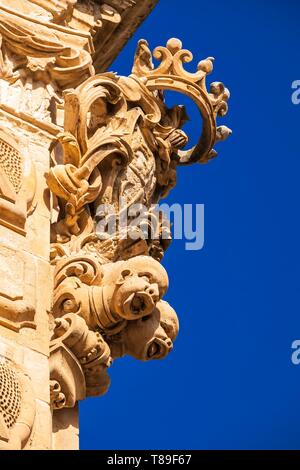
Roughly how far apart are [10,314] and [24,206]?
4.47 ft

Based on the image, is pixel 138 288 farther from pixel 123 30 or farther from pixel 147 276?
pixel 123 30

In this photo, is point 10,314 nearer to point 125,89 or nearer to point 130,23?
point 125,89

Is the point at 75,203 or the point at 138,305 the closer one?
the point at 138,305

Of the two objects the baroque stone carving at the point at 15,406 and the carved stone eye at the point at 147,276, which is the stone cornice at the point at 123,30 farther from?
the baroque stone carving at the point at 15,406

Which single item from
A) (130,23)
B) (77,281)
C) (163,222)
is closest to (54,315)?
(77,281)

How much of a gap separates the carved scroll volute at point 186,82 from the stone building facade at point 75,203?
1 cm

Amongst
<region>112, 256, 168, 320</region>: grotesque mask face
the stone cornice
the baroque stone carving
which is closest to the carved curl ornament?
<region>112, 256, 168, 320</region>: grotesque mask face

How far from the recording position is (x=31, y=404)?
2027 centimetres

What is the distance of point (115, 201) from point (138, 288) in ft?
5.10

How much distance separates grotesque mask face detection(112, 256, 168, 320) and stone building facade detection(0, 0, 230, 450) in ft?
0.04

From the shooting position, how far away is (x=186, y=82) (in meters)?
24.3

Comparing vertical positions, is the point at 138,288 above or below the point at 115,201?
below

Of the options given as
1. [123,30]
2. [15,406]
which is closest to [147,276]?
[15,406]

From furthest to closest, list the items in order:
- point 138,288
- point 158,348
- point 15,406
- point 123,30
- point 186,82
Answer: point 123,30
point 186,82
point 158,348
point 138,288
point 15,406
